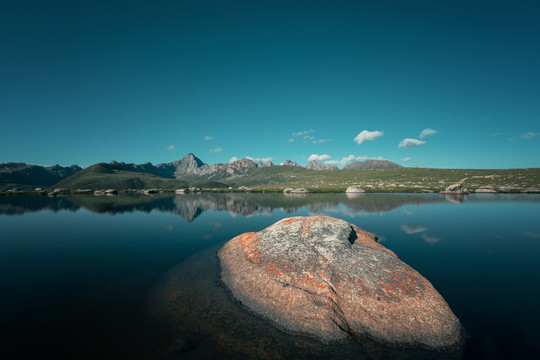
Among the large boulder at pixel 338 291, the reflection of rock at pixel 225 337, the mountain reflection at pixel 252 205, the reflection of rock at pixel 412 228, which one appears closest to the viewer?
the reflection of rock at pixel 225 337

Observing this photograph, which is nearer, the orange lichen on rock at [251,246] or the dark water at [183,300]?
the dark water at [183,300]

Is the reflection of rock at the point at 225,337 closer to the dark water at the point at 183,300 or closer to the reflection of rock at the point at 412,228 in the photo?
the dark water at the point at 183,300

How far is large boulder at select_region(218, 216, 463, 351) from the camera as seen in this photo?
973cm

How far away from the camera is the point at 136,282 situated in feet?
50.2

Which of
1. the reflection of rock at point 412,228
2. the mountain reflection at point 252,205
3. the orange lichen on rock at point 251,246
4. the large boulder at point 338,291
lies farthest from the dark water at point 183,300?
the mountain reflection at point 252,205

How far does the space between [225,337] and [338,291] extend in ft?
22.5

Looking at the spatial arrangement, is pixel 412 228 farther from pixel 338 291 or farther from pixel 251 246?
pixel 251 246

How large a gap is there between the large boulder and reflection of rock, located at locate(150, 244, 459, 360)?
533 millimetres

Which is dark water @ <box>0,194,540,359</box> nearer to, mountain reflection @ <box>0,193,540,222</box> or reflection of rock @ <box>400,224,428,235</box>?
reflection of rock @ <box>400,224,428,235</box>

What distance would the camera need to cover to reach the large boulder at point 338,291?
9727mm

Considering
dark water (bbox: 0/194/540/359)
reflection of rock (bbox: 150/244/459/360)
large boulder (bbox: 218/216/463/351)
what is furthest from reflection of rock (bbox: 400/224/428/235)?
reflection of rock (bbox: 150/244/459/360)

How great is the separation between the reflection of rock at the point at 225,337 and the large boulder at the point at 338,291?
0.53m

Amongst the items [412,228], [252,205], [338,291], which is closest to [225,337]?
[338,291]

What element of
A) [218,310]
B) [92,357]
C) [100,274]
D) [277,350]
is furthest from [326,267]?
[100,274]
